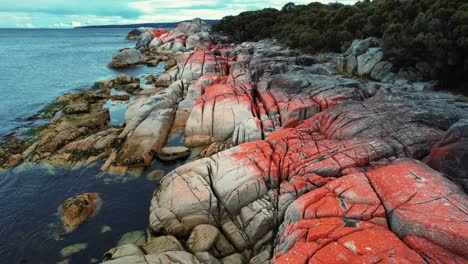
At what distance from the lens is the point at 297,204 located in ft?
43.8

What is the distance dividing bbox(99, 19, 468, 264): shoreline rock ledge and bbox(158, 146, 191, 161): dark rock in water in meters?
0.96

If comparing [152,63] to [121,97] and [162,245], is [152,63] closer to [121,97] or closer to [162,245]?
[121,97]

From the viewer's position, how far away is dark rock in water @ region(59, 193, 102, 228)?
60.6 ft

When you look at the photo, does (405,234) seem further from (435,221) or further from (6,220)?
(6,220)

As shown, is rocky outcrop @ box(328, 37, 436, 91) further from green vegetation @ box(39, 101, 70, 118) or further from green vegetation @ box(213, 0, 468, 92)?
green vegetation @ box(39, 101, 70, 118)

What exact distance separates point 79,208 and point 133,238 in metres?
4.58

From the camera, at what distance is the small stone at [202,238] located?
15.0 metres

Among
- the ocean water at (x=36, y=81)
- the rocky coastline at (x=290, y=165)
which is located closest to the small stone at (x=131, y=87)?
the ocean water at (x=36, y=81)

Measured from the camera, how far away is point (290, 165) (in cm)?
1709

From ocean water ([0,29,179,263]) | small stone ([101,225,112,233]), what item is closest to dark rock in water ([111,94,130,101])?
ocean water ([0,29,179,263])

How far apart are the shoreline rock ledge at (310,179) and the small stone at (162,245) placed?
0.24ft

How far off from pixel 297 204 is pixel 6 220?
18.5m

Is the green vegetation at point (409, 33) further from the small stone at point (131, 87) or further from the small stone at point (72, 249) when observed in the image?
the small stone at point (72, 249)

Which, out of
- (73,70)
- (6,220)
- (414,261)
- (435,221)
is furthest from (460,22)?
(73,70)
